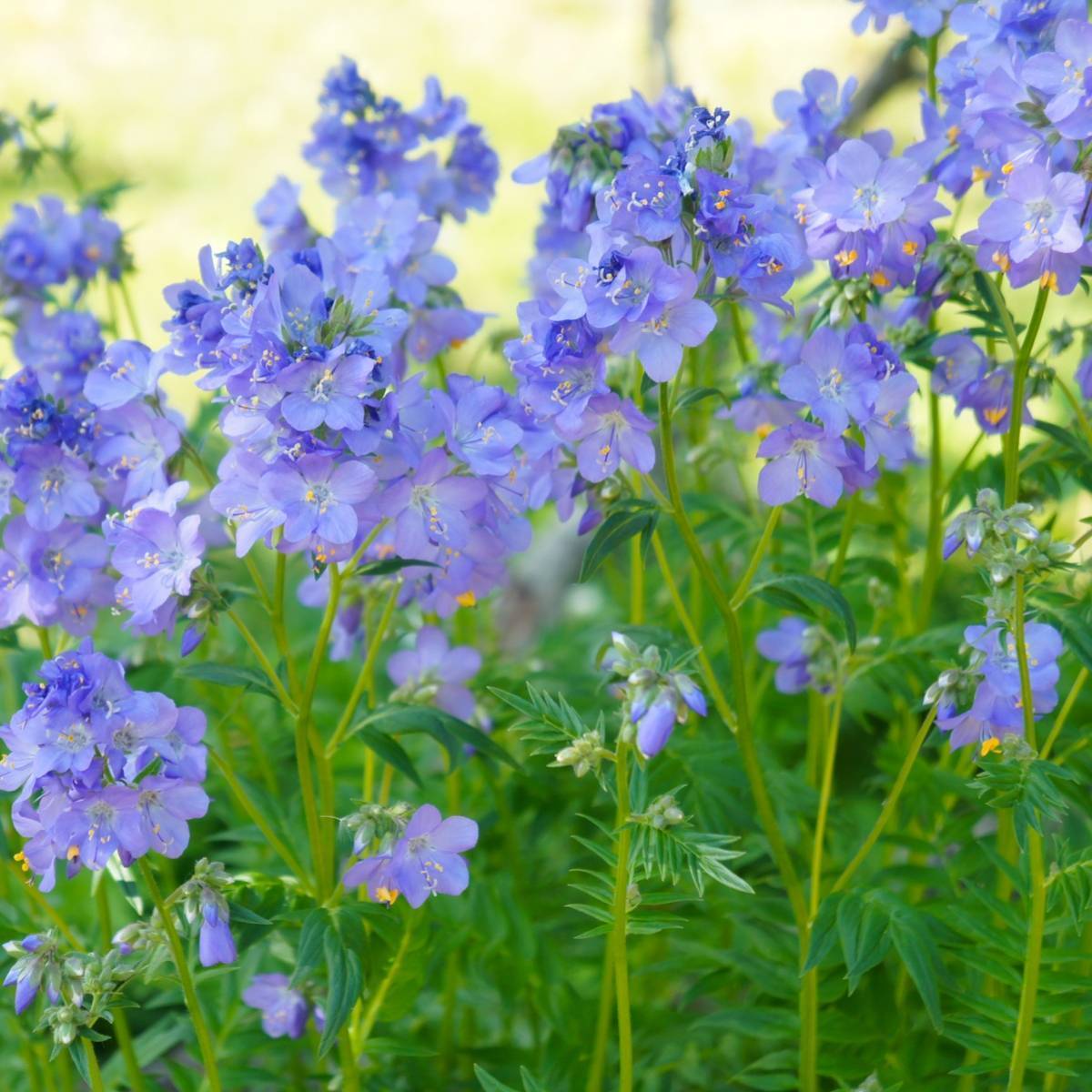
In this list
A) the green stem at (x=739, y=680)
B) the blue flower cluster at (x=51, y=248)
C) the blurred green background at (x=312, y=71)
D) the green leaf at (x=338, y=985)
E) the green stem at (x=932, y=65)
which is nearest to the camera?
the green leaf at (x=338, y=985)

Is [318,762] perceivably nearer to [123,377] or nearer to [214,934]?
[214,934]

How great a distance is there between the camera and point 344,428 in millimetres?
1734

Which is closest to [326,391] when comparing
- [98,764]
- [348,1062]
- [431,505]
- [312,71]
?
[431,505]

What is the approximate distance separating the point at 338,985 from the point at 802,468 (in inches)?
35.5

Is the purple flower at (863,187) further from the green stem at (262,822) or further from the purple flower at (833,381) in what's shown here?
the green stem at (262,822)

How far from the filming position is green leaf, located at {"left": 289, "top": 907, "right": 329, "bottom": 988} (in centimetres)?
179

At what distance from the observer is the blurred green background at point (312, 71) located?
7477 mm

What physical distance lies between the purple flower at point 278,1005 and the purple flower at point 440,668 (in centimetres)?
52

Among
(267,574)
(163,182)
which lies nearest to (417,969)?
(267,574)

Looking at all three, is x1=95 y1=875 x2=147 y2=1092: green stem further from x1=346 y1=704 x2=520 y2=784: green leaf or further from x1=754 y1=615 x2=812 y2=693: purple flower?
x1=754 y1=615 x2=812 y2=693: purple flower

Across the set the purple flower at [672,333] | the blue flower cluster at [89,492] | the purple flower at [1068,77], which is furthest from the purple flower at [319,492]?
the purple flower at [1068,77]

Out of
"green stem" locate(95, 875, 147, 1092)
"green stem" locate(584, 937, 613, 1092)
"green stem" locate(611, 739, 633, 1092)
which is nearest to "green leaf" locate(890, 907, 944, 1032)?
"green stem" locate(611, 739, 633, 1092)

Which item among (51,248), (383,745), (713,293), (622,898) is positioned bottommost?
(622,898)

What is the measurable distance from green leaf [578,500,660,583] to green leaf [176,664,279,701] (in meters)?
0.46
